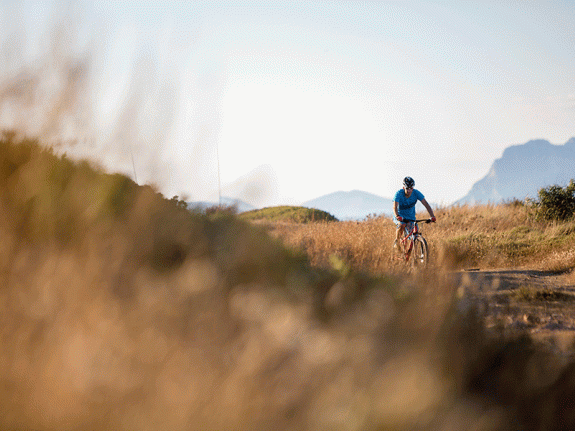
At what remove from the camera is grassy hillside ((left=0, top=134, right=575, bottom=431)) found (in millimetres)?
1334

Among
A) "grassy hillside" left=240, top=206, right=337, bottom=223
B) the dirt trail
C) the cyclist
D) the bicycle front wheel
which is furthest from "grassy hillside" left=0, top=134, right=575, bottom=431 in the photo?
the cyclist

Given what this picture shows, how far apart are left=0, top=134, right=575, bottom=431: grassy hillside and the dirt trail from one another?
62cm

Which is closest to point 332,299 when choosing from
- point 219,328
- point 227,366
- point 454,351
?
point 454,351

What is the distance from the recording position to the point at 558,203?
47.3 ft

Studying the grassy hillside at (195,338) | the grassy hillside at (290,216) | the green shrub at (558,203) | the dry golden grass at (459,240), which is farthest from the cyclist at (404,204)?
the green shrub at (558,203)

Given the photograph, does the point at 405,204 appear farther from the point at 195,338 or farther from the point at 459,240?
the point at 195,338

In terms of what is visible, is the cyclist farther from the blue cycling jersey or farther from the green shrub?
the green shrub

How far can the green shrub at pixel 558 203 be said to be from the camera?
14.3 meters

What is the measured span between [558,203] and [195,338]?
16.1 meters

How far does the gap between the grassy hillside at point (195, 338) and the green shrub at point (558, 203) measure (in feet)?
44.6

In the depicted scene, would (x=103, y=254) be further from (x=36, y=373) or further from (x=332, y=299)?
(x=332, y=299)

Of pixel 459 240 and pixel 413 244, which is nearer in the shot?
pixel 413 244

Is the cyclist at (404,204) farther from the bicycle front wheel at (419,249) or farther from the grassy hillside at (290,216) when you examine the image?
the grassy hillside at (290,216)

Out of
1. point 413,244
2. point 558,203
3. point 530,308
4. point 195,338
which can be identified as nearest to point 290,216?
point 413,244
